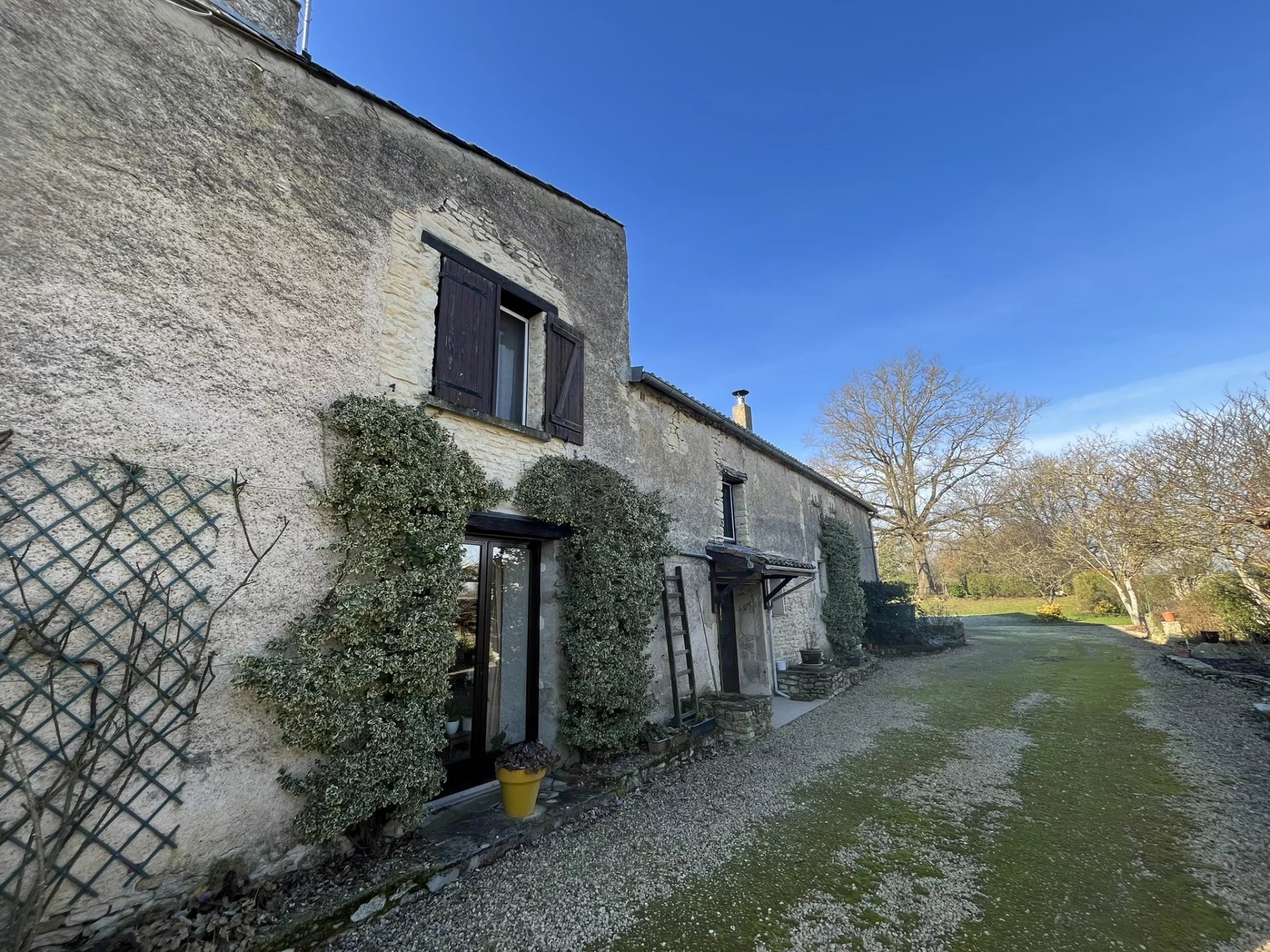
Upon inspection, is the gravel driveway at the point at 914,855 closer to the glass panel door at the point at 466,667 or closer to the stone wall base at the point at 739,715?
the stone wall base at the point at 739,715

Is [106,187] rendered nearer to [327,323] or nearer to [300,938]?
[327,323]

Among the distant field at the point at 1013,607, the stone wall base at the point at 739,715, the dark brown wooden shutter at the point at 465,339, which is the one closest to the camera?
the dark brown wooden shutter at the point at 465,339

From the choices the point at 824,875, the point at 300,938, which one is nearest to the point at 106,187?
the point at 300,938

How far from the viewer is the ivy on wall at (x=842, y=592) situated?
1291 centimetres

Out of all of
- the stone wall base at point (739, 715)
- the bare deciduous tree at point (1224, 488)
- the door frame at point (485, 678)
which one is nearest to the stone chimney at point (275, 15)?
the door frame at point (485, 678)

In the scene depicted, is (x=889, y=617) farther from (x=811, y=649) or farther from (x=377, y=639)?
(x=377, y=639)

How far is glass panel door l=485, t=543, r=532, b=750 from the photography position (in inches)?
201

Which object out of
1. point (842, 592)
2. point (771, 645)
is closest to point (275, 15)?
point (771, 645)

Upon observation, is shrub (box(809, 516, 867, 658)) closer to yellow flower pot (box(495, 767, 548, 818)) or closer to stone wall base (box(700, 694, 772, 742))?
stone wall base (box(700, 694, 772, 742))

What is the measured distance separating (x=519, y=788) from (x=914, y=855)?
121 inches

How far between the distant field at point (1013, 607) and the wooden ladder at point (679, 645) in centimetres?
2284

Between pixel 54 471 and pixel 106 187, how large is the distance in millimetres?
→ 1871

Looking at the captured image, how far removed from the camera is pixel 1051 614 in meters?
23.2

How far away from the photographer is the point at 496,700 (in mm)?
5145
